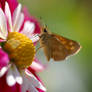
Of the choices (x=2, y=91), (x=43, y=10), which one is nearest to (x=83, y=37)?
(x=43, y=10)

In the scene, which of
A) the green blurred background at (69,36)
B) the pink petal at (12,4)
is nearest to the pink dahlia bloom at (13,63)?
the pink petal at (12,4)

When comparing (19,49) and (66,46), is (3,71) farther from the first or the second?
(66,46)

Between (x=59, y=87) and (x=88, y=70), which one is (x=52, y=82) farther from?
(x=88, y=70)

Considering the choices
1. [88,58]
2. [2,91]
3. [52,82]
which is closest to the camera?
[2,91]

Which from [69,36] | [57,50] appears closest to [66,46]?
[57,50]

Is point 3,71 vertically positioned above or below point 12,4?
below

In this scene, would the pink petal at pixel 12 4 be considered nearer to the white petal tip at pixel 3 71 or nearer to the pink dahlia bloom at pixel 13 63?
the pink dahlia bloom at pixel 13 63
